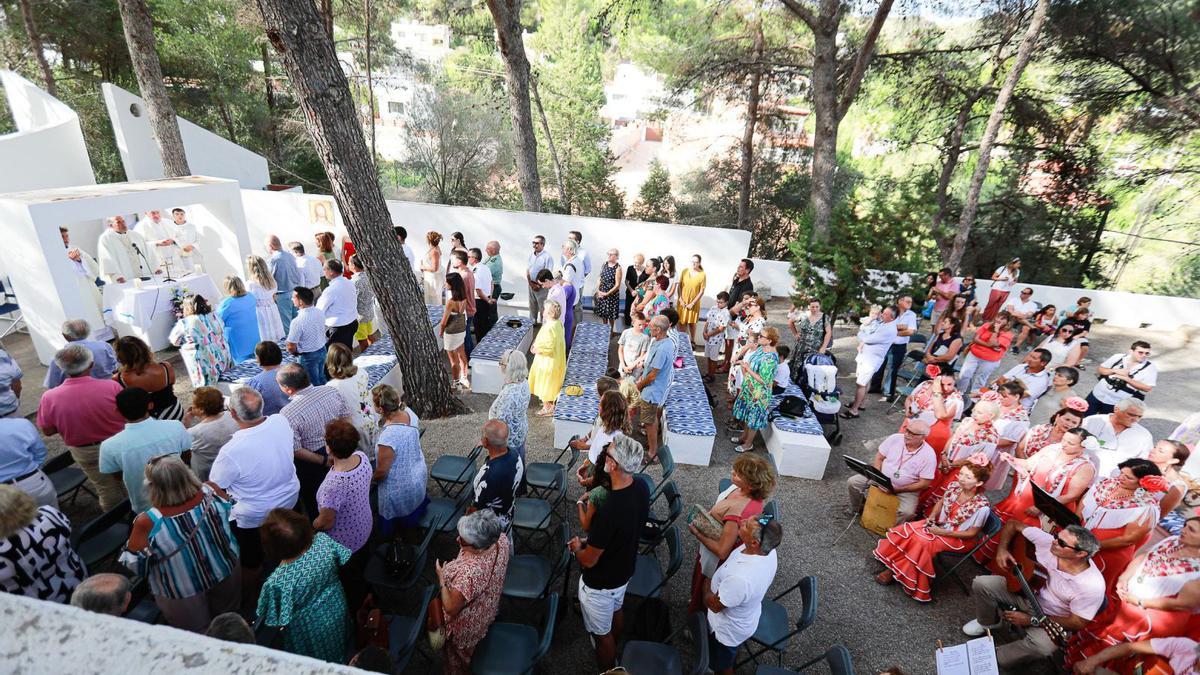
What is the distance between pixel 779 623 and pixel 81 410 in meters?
5.09

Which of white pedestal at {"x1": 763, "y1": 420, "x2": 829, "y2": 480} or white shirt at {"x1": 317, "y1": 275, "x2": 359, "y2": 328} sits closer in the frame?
white pedestal at {"x1": 763, "y1": 420, "x2": 829, "y2": 480}

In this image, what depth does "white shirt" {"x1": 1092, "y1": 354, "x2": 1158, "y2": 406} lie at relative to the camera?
19.0 ft

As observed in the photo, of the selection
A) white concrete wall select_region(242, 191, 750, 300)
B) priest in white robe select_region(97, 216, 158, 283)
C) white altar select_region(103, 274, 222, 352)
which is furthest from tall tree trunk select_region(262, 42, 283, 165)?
white altar select_region(103, 274, 222, 352)

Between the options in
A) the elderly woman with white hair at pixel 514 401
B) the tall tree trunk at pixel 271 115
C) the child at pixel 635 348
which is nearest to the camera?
the elderly woman with white hair at pixel 514 401

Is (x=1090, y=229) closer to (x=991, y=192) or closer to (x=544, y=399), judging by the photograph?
(x=991, y=192)

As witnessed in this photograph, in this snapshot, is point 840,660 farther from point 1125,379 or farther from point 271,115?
point 271,115

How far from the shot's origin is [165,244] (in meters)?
8.28

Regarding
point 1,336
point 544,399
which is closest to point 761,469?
point 544,399

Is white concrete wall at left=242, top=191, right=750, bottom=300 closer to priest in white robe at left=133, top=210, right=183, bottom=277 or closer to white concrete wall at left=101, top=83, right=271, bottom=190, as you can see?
priest in white robe at left=133, top=210, right=183, bottom=277

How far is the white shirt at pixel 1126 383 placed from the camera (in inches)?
227

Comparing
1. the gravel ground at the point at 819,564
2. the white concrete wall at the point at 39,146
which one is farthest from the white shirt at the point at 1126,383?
the white concrete wall at the point at 39,146

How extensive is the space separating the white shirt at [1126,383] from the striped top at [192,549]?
8.07 meters

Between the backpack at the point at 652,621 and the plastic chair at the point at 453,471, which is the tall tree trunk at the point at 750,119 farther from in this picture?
the backpack at the point at 652,621

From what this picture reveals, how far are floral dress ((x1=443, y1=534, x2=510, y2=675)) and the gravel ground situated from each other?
796 millimetres
